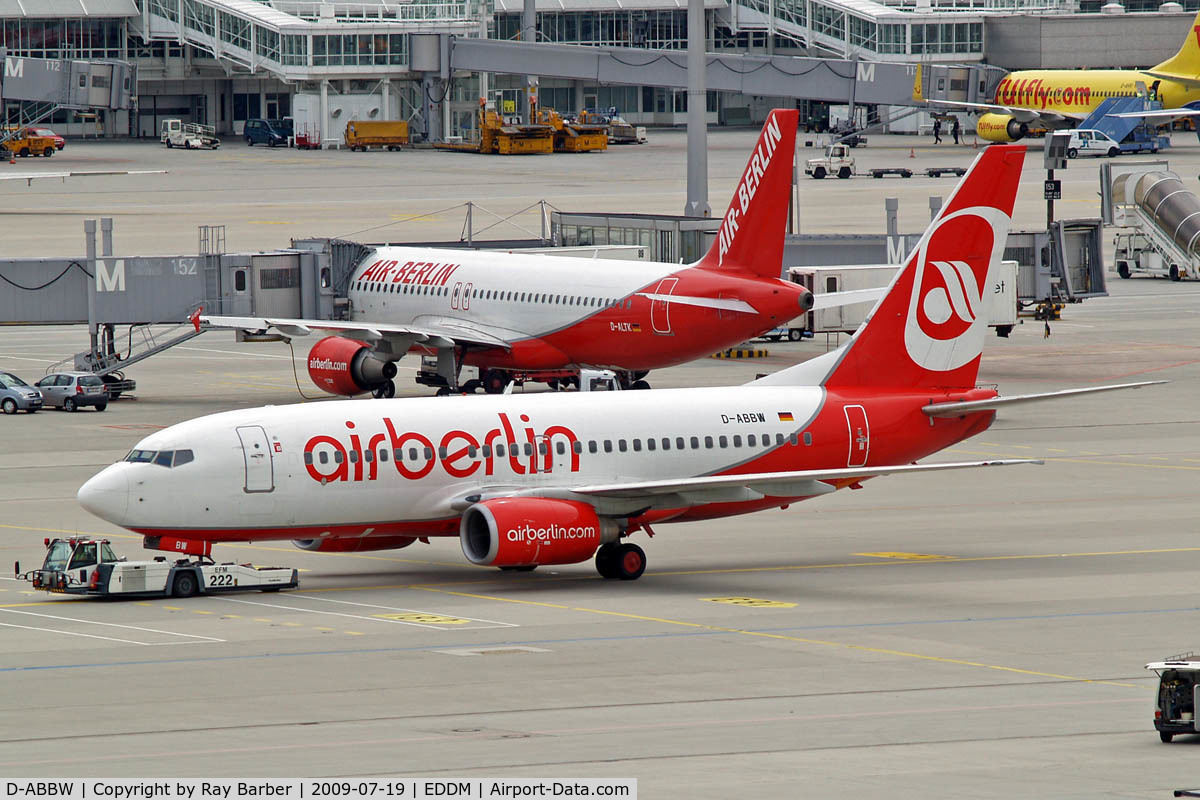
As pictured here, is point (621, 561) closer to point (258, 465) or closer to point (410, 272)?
point (258, 465)

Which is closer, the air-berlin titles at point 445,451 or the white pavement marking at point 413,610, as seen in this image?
the white pavement marking at point 413,610

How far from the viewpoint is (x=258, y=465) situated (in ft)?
118

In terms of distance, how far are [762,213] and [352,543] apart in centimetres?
2530

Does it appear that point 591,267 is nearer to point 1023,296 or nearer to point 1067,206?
point 1023,296

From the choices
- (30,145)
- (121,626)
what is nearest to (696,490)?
(121,626)

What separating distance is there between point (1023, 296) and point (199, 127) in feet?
373

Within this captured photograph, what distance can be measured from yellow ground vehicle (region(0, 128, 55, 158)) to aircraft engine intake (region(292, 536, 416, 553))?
409ft

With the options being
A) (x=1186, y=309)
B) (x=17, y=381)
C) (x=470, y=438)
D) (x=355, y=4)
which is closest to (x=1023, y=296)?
(x=1186, y=309)

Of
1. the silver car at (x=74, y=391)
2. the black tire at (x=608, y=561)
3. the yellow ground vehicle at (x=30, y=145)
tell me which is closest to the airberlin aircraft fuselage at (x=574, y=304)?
the silver car at (x=74, y=391)

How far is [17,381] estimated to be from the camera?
6316 centimetres

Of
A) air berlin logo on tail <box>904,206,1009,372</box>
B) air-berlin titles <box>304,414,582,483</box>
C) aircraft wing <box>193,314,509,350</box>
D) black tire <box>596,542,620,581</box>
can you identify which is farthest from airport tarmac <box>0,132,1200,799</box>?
aircraft wing <box>193,314,509,350</box>

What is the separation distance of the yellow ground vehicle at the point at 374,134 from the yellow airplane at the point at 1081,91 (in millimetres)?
45564

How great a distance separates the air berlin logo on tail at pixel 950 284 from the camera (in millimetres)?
41594

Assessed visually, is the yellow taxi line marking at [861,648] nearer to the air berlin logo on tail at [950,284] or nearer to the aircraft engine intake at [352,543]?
the aircraft engine intake at [352,543]
